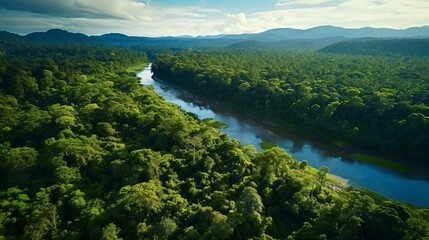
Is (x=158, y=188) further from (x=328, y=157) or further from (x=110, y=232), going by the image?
(x=328, y=157)

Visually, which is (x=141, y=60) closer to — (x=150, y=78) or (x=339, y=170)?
(x=150, y=78)

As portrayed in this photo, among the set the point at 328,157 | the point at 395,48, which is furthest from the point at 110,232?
the point at 395,48

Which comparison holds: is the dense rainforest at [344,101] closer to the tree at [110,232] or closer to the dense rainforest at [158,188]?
the dense rainforest at [158,188]

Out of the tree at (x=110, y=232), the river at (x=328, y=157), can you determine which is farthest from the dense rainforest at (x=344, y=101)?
the tree at (x=110, y=232)

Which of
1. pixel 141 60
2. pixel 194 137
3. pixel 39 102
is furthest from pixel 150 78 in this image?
pixel 194 137

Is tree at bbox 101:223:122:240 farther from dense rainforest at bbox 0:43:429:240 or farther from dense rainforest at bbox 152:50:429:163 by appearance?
dense rainforest at bbox 152:50:429:163

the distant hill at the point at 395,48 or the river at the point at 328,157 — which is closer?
the river at the point at 328,157

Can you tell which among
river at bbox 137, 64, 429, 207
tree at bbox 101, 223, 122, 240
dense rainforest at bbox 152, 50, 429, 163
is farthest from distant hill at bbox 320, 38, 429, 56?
tree at bbox 101, 223, 122, 240

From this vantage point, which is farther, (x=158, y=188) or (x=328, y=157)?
(x=328, y=157)

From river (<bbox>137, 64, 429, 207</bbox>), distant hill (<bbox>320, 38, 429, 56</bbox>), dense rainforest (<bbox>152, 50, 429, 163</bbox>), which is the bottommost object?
river (<bbox>137, 64, 429, 207</bbox>)

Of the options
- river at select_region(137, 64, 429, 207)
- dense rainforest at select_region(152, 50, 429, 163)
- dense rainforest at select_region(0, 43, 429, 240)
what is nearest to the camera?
dense rainforest at select_region(0, 43, 429, 240)
